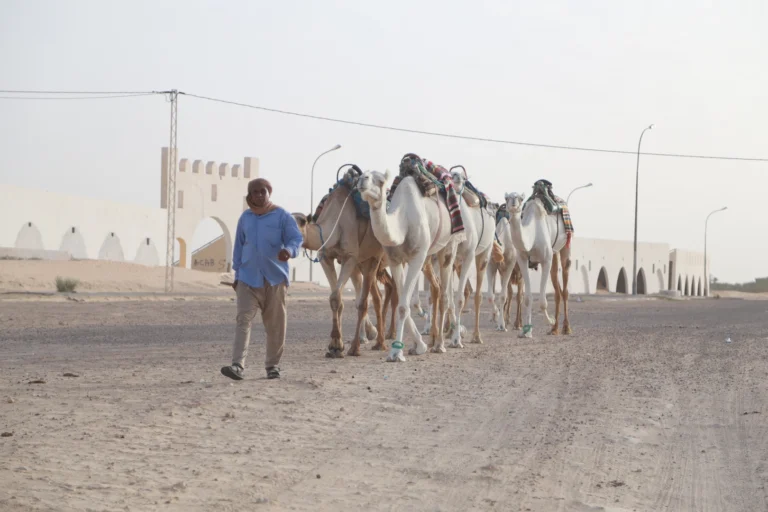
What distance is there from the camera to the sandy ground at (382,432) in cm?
581

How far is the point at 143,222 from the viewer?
53750mm

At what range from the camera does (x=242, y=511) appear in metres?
5.37

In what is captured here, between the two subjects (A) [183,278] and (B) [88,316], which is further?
(A) [183,278]

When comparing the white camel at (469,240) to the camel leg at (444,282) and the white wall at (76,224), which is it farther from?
the white wall at (76,224)

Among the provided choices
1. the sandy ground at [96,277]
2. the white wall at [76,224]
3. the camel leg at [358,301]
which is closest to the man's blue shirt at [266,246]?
the camel leg at [358,301]

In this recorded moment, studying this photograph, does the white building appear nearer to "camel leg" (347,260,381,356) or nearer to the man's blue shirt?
"camel leg" (347,260,381,356)

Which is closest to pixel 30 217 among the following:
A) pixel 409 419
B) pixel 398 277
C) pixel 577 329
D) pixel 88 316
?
pixel 88 316

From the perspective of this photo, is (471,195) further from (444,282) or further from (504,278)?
(504,278)

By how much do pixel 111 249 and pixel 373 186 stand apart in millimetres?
41911

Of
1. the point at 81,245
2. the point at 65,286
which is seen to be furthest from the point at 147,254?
the point at 65,286

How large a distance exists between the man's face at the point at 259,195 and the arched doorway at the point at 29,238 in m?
37.6

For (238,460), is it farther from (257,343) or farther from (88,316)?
(88,316)

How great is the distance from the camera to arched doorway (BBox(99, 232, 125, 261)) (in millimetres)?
50719

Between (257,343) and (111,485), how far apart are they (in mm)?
9299
